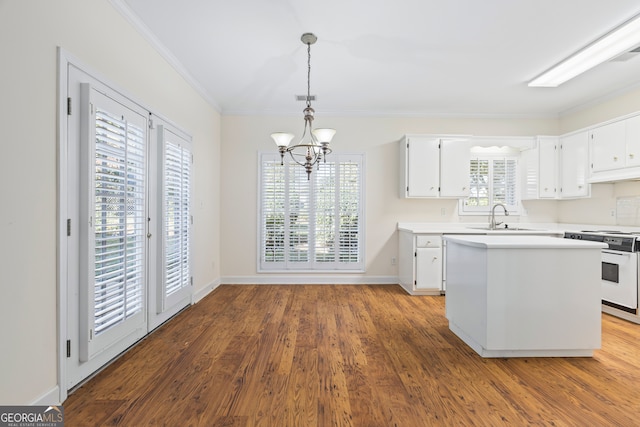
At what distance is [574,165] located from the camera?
175 inches

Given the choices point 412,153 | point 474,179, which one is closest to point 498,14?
point 412,153

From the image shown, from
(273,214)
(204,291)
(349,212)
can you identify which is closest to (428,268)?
(349,212)

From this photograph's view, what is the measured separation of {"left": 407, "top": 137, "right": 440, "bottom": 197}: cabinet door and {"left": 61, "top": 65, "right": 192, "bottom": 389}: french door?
10.3 ft

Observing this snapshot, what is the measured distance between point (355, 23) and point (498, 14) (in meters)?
1.14

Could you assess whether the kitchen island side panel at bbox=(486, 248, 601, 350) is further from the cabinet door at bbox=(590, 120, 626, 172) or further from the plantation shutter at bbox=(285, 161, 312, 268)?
the plantation shutter at bbox=(285, 161, 312, 268)

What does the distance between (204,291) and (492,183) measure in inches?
A: 183

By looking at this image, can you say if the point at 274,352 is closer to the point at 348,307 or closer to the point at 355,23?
the point at 348,307

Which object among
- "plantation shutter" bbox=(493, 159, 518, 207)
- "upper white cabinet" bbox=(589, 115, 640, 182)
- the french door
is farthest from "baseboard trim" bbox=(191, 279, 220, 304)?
"upper white cabinet" bbox=(589, 115, 640, 182)

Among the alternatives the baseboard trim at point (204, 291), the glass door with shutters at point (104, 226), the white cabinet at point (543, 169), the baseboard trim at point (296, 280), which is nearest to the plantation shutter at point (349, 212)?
the baseboard trim at point (296, 280)

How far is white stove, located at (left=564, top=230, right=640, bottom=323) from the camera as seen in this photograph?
3.25 meters

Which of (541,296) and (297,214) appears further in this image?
(297,214)

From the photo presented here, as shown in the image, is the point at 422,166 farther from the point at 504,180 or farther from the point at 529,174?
the point at 529,174

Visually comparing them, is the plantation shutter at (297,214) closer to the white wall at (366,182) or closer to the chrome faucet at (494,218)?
the white wall at (366,182)

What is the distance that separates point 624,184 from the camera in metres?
4.03
